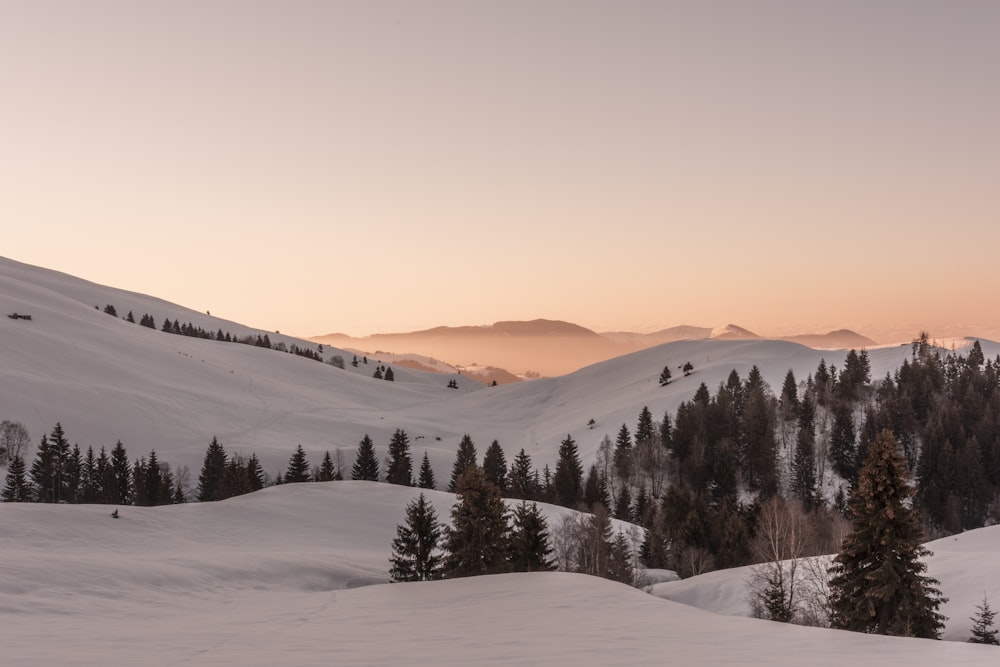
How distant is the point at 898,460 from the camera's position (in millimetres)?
25938

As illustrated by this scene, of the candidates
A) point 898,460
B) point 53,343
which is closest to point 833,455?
point 898,460

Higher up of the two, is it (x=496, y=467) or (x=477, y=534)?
(x=496, y=467)

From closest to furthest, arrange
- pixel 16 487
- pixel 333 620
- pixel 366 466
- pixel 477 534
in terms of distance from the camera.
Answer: pixel 333 620 < pixel 477 534 < pixel 16 487 < pixel 366 466

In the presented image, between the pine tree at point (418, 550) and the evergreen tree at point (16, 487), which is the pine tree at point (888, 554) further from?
the evergreen tree at point (16, 487)

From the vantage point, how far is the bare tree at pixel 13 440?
101 metres

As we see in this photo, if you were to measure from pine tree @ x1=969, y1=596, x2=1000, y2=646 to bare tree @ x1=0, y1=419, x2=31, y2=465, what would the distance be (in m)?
119

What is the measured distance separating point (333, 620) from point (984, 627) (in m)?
30.1

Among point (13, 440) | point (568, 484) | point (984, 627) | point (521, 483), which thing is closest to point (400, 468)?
point (521, 483)

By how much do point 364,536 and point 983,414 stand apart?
118 metres

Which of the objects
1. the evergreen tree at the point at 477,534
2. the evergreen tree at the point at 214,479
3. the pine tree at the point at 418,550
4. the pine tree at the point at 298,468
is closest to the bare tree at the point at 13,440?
the evergreen tree at the point at 214,479

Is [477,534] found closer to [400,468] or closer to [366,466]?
[400,468]

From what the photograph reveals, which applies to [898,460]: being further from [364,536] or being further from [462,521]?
[364,536]

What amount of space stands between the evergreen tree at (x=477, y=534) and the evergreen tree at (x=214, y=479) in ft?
198

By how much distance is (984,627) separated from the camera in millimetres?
30156
